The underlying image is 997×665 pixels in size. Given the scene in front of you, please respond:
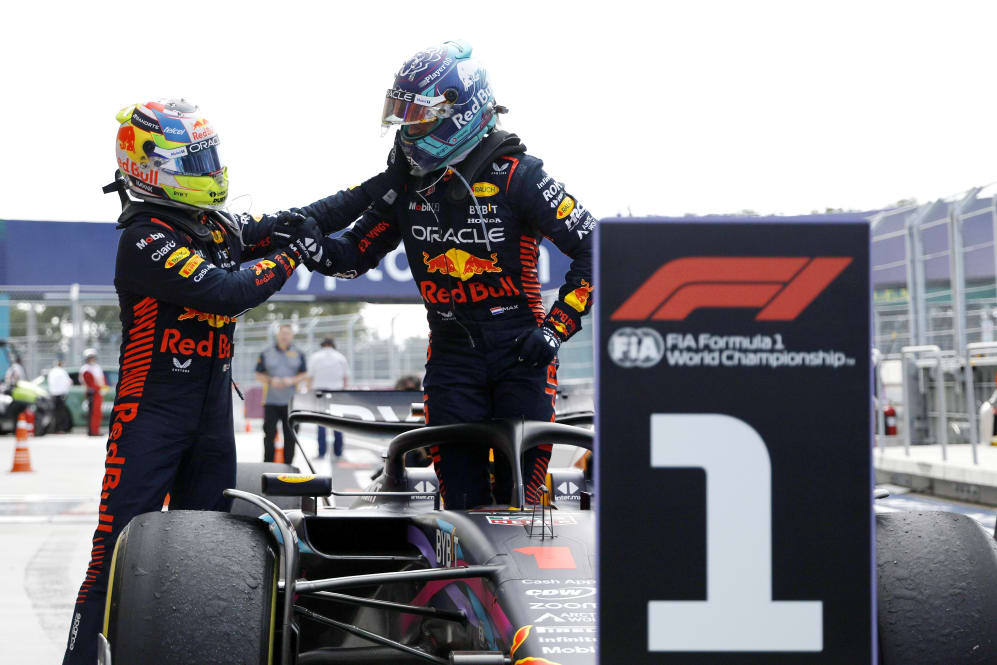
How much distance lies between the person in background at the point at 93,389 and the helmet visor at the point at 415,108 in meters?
19.2

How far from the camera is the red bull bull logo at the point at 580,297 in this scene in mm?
3709

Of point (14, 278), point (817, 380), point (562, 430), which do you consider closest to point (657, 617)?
point (817, 380)

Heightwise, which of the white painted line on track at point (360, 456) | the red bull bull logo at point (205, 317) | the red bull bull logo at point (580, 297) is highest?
the red bull bull logo at point (580, 297)

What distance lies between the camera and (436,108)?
372 cm

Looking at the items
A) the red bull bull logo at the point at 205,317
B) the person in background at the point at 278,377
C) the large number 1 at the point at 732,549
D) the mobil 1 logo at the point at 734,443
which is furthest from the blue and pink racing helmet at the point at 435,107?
the person in background at the point at 278,377

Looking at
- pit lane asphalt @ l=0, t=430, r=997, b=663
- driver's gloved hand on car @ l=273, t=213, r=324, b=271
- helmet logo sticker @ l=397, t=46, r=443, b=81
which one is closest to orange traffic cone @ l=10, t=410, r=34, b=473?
pit lane asphalt @ l=0, t=430, r=997, b=663

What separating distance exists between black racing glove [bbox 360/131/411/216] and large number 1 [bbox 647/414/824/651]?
7.24 feet

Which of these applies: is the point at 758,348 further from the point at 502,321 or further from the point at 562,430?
the point at 502,321

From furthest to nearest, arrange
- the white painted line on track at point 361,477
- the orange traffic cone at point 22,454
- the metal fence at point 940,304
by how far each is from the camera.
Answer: the orange traffic cone at point 22,454, the white painted line on track at point 361,477, the metal fence at point 940,304

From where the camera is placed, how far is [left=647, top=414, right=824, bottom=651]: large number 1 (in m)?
1.84

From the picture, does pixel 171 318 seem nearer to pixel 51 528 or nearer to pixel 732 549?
pixel 732 549

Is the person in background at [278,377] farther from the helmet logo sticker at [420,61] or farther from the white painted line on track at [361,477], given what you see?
the helmet logo sticker at [420,61]

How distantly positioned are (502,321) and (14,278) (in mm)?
15077

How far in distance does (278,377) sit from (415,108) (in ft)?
32.0
